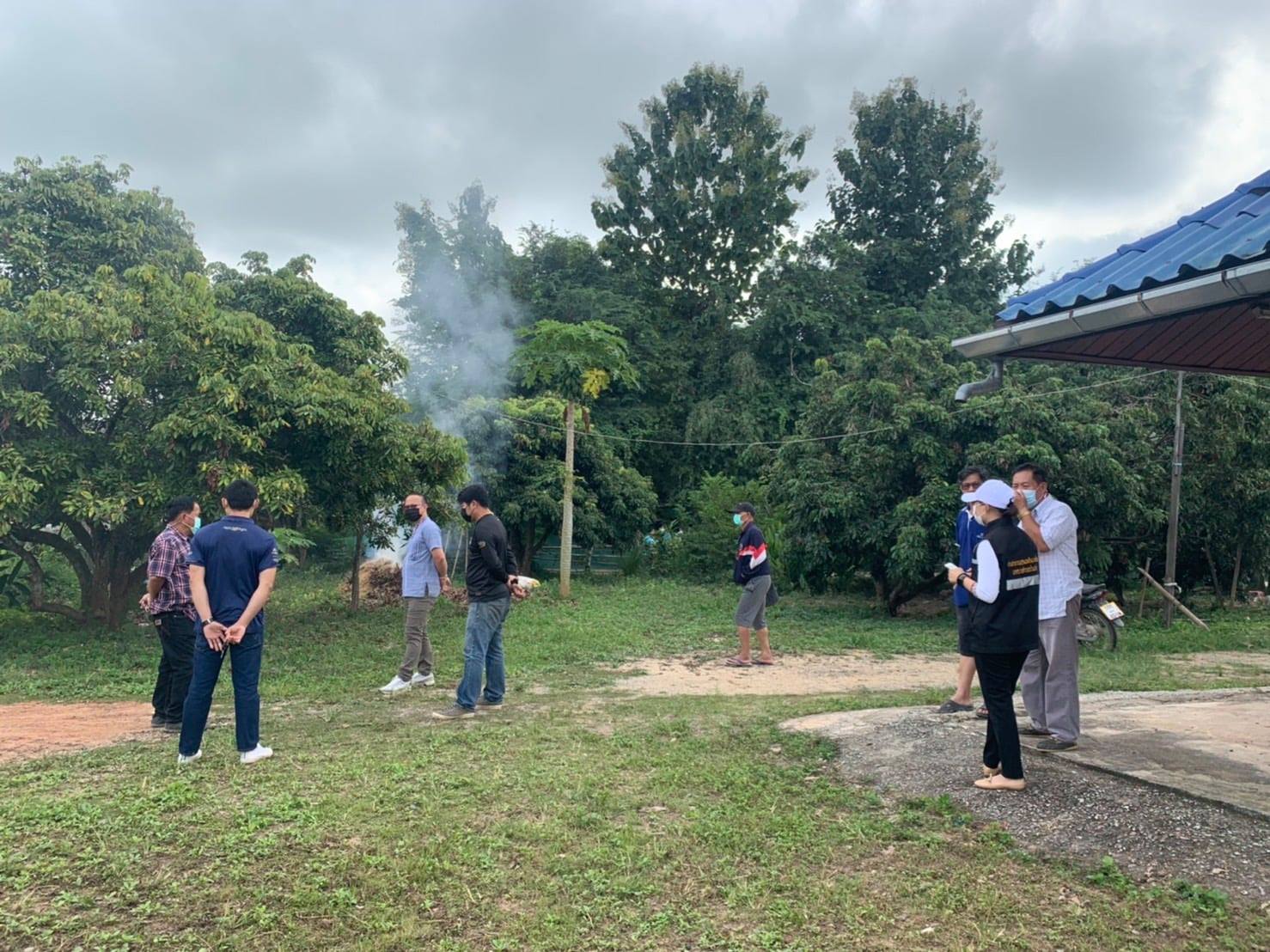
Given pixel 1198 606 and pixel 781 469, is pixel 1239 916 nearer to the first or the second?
pixel 781 469

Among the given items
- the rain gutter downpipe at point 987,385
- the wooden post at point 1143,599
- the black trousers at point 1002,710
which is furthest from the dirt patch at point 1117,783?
the wooden post at point 1143,599

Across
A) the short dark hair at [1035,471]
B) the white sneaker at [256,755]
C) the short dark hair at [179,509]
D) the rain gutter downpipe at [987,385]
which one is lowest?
the white sneaker at [256,755]

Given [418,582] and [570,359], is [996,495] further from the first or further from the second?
[570,359]

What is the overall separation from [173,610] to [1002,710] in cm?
504

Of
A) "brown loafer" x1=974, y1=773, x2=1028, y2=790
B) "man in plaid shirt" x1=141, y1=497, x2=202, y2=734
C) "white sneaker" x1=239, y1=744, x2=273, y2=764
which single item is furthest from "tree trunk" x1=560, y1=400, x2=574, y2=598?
"brown loafer" x1=974, y1=773, x2=1028, y2=790

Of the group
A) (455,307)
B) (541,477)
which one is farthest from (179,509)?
(455,307)

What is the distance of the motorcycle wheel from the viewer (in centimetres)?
1165

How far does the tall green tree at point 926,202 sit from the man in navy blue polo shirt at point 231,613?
24.4m

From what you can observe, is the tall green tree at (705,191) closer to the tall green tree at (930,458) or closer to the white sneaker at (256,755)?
the tall green tree at (930,458)

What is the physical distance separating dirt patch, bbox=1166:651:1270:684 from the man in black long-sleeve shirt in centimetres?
721

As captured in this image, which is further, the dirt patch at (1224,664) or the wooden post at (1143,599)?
the wooden post at (1143,599)

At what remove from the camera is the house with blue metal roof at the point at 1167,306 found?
3.16 metres

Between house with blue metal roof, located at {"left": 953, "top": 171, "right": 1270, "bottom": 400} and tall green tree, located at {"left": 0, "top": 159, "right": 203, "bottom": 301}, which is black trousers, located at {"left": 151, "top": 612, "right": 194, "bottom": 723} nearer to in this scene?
house with blue metal roof, located at {"left": 953, "top": 171, "right": 1270, "bottom": 400}

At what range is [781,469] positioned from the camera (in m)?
16.8
